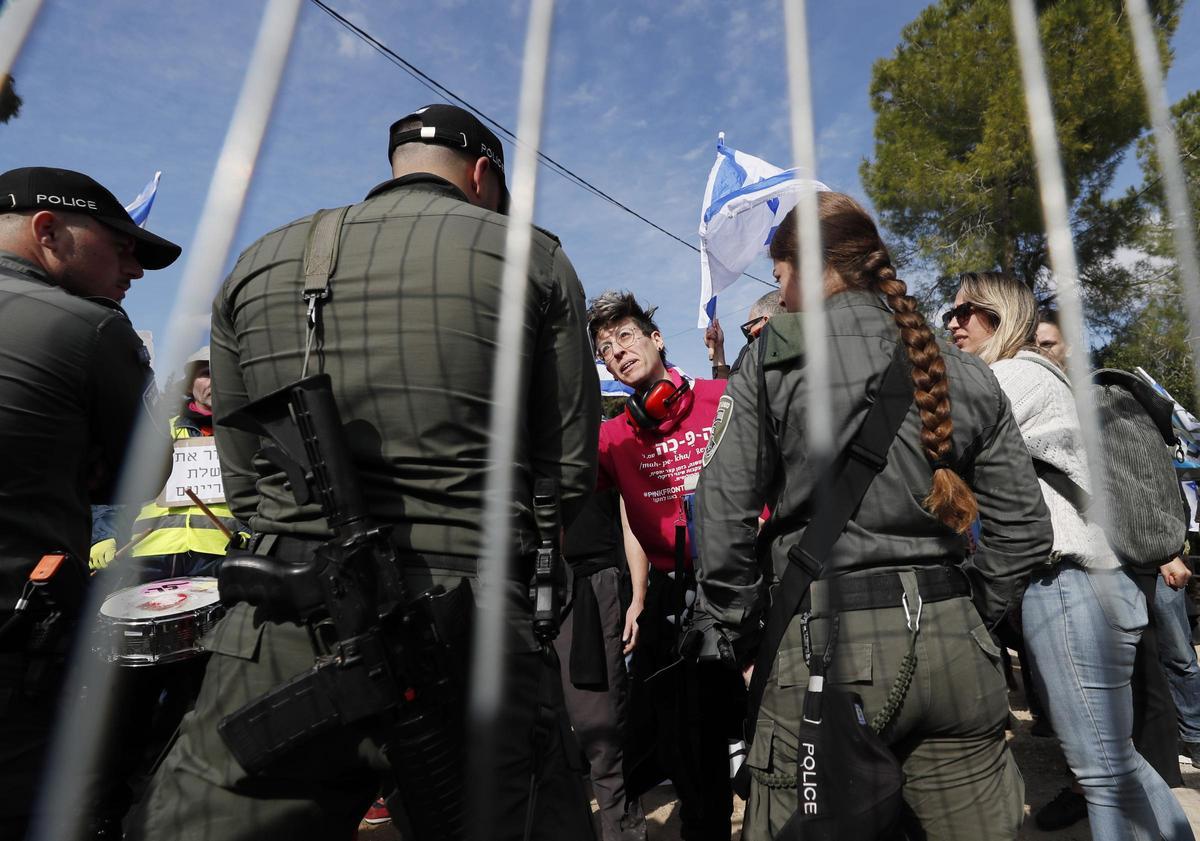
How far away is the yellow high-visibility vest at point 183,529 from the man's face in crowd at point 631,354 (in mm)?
1886

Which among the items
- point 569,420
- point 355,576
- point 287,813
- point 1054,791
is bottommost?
point 1054,791

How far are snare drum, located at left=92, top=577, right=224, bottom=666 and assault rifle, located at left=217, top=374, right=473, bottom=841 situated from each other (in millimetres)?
1531

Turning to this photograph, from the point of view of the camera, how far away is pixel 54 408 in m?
1.78

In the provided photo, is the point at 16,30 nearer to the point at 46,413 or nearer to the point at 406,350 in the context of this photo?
the point at 406,350

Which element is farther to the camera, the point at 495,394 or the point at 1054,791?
the point at 1054,791

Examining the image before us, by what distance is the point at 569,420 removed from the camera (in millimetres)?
1624

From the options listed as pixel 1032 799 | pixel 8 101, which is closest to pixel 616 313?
pixel 8 101

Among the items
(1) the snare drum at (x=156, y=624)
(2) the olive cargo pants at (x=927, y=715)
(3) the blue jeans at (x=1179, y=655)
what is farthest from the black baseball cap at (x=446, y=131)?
(3) the blue jeans at (x=1179, y=655)

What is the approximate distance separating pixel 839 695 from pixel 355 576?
1014mm

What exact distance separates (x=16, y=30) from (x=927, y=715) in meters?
2.03

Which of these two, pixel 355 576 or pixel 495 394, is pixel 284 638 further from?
pixel 495 394

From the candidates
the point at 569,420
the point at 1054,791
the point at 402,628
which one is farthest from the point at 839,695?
the point at 1054,791

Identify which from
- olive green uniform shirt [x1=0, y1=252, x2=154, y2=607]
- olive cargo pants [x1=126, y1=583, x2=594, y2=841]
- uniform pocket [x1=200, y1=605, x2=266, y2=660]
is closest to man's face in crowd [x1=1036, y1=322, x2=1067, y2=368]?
olive cargo pants [x1=126, y1=583, x2=594, y2=841]

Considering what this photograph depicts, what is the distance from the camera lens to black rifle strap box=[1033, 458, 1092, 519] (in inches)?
88.1
